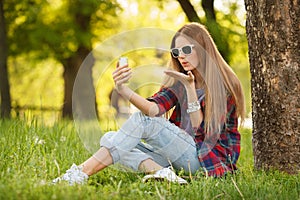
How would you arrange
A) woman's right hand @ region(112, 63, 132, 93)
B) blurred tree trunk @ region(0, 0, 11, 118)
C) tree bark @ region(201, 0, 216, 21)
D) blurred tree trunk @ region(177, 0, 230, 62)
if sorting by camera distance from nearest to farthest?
woman's right hand @ region(112, 63, 132, 93) < blurred tree trunk @ region(177, 0, 230, 62) < blurred tree trunk @ region(0, 0, 11, 118) < tree bark @ region(201, 0, 216, 21)

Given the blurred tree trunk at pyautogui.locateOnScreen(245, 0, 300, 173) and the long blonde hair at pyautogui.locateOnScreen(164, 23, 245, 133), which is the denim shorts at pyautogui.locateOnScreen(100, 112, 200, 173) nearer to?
the long blonde hair at pyautogui.locateOnScreen(164, 23, 245, 133)

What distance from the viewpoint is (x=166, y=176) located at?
298 centimetres

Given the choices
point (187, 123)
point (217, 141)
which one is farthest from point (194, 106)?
point (217, 141)

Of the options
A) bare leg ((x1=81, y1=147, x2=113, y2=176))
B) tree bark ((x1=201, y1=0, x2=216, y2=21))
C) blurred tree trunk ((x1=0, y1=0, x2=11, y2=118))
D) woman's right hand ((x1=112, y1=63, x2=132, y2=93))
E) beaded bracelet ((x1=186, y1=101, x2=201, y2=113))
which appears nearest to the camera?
woman's right hand ((x1=112, y1=63, x2=132, y2=93))

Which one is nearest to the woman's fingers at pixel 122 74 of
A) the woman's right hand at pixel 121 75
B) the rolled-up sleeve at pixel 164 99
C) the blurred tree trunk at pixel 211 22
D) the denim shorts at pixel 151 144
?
the woman's right hand at pixel 121 75

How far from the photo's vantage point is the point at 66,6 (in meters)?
11.5

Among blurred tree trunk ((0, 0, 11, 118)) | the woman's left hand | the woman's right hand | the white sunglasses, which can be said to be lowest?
blurred tree trunk ((0, 0, 11, 118))

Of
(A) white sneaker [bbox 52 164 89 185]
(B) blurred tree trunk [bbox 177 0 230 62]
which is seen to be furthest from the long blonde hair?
(B) blurred tree trunk [bbox 177 0 230 62]

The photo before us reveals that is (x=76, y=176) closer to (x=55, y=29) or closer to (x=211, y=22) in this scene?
(x=211, y=22)

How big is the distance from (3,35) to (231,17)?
11.3ft

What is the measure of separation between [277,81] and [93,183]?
1.22 metres

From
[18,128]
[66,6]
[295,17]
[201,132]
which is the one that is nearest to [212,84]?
[201,132]

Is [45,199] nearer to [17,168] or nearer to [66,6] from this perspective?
[17,168]

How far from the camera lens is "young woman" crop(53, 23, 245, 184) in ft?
10.1
